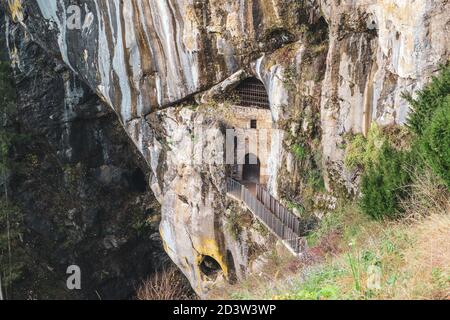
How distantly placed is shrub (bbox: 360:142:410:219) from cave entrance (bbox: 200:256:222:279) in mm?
8044

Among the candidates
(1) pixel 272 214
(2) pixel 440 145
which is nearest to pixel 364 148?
(1) pixel 272 214

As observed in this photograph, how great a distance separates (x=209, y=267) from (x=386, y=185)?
8878 millimetres

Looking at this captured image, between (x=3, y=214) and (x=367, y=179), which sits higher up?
(x=367, y=179)

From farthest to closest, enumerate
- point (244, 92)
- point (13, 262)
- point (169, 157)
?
point (13, 262) → point (169, 157) → point (244, 92)

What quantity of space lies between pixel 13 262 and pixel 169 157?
6.86 m

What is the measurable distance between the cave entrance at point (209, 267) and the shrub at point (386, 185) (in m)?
8.04

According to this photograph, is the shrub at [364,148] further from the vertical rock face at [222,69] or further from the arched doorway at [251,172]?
the arched doorway at [251,172]

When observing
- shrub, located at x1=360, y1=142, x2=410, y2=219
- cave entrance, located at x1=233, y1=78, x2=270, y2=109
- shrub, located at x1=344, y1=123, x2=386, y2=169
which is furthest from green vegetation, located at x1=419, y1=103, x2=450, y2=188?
cave entrance, located at x1=233, y1=78, x2=270, y2=109

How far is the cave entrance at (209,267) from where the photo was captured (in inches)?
625

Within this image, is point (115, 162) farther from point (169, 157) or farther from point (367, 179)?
point (367, 179)

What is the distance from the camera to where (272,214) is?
41.5ft
